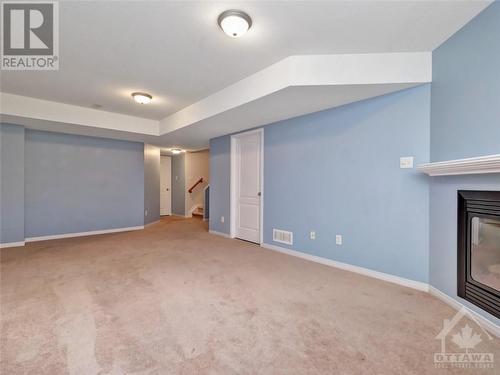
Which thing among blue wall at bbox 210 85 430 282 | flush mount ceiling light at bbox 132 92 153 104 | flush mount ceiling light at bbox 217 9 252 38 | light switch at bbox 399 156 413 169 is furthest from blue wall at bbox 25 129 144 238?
light switch at bbox 399 156 413 169

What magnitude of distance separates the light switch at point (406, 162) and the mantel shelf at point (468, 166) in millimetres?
358

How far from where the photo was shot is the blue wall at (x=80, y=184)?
4758 millimetres

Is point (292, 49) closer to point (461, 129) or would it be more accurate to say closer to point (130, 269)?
point (461, 129)

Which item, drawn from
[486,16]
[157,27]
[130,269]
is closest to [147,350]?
[130,269]

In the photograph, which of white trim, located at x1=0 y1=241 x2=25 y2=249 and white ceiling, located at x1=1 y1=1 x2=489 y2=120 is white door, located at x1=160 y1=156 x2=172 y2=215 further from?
white ceiling, located at x1=1 y1=1 x2=489 y2=120

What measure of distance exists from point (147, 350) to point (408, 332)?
6.37 ft

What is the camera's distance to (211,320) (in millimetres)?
1995

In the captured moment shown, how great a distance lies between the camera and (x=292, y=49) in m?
2.54

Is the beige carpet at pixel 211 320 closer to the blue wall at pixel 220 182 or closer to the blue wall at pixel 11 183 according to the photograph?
the blue wall at pixel 11 183

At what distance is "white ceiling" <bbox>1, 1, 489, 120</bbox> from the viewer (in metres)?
1.96

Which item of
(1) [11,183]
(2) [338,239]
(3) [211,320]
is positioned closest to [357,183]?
(2) [338,239]

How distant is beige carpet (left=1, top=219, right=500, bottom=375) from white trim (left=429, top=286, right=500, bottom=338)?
3.8 inches

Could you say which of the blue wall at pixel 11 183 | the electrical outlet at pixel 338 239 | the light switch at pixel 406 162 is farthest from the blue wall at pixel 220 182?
the blue wall at pixel 11 183

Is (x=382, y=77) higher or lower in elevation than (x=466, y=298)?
higher
